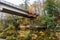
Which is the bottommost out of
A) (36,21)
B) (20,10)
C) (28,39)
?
(28,39)

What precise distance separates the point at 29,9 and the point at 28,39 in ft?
10.0

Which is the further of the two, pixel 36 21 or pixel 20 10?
pixel 36 21

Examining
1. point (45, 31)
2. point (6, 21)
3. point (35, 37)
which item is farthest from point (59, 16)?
point (6, 21)

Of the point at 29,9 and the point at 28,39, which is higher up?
the point at 29,9

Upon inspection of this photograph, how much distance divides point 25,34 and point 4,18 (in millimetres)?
4583

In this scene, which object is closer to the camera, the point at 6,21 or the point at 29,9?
the point at 29,9

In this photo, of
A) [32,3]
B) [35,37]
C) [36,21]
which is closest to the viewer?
[35,37]

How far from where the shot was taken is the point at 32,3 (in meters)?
18.1

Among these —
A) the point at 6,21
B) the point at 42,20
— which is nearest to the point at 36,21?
the point at 42,20

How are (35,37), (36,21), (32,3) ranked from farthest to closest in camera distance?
(32,3)
(36,21)
(35,37)

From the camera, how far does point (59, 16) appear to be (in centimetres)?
1516

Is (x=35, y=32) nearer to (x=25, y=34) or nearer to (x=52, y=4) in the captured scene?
(x=25, y=34)

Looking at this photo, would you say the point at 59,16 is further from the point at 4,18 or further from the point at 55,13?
the point at 4,18

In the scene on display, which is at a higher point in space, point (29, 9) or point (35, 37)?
point (29, 9)
